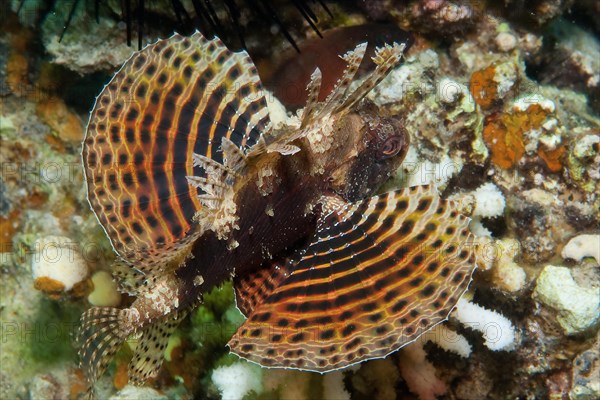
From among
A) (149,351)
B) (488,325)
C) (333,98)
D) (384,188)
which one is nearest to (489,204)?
(384,188)

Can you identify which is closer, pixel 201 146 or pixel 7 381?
pixel 201 146

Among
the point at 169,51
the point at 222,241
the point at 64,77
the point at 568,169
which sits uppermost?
the point at 64,77

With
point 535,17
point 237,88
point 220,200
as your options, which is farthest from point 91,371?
point 535,17

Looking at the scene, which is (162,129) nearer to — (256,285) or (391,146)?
(256,285)

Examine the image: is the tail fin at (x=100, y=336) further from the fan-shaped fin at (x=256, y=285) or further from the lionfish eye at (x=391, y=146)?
the lionfish eye at (x=391, y=146)

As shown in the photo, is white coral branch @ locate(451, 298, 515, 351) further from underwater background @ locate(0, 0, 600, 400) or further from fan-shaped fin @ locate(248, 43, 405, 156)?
fan-shaped fin @ locate(248, 43, 405, 156)

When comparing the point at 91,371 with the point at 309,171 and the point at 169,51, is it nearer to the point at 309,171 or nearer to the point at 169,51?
the point at 309,171

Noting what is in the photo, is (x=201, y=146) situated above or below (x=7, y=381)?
above

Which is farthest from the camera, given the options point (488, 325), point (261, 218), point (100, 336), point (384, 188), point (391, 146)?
point (384, 188)
